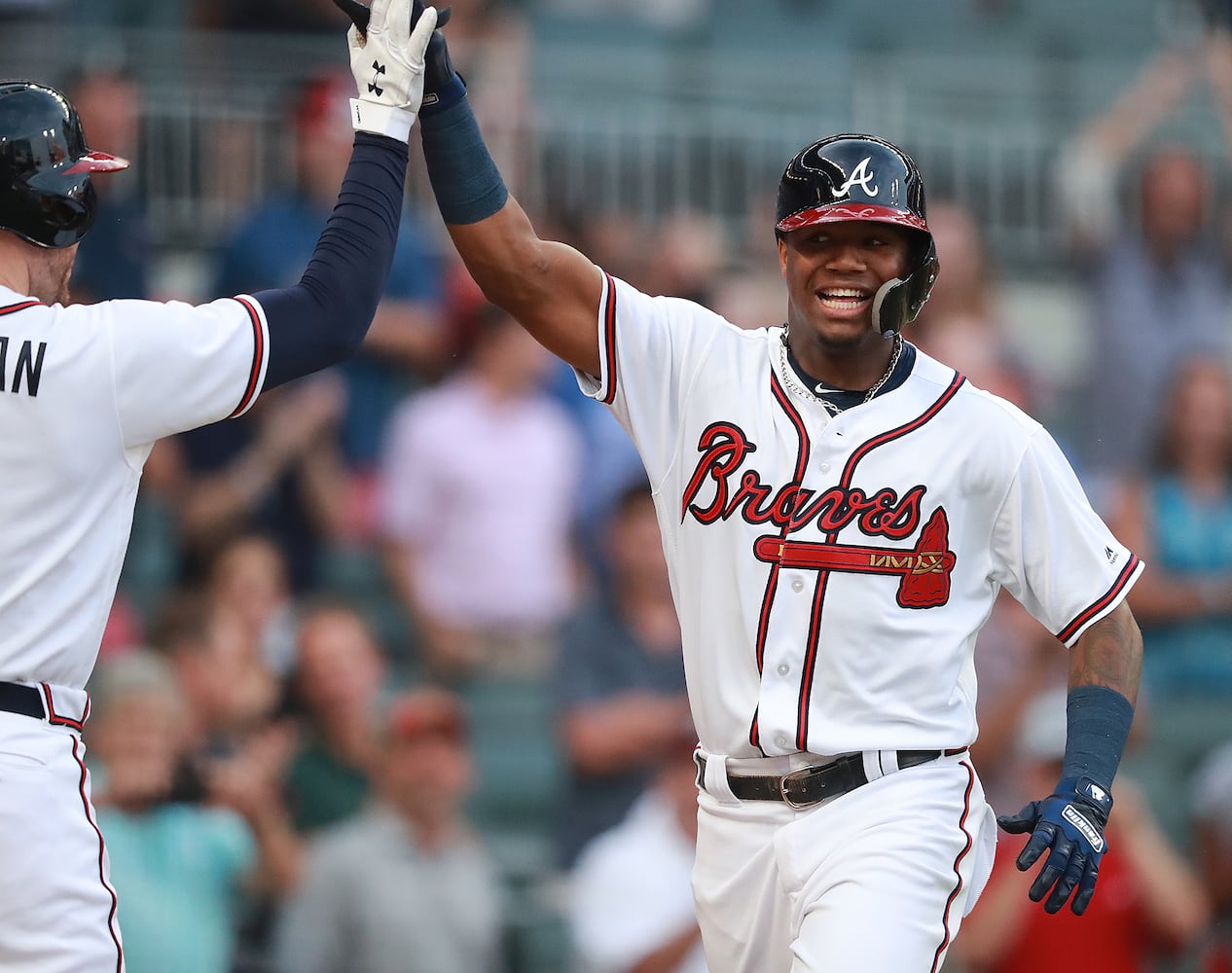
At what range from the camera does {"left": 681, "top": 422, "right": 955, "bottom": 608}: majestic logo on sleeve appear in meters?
3.96

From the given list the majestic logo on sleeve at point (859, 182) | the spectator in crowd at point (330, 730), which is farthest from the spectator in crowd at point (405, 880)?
the majestic logo on sleeve at point (859, 182)

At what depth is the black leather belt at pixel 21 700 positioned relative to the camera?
353 centimetres

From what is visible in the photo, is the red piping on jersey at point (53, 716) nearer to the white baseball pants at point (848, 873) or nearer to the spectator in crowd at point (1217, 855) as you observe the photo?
the white baseball pants at point (848, 873)

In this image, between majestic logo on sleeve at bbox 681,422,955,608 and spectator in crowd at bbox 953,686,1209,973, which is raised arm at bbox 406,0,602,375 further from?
spectator in crowd at bbox 953,686,1209,973

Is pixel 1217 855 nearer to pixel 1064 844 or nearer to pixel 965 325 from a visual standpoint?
pixel 965 325

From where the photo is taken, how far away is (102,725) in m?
5.85

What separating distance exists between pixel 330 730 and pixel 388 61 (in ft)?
10.8

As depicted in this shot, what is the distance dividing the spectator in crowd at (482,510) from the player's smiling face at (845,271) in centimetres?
379

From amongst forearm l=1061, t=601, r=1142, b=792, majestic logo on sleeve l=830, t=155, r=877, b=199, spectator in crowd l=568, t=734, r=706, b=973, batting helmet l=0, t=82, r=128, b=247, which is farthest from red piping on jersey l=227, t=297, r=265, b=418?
spectator in crowd l=568, t=734, r=706, b=973

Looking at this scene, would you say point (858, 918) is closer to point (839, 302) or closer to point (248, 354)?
point (839, 302)

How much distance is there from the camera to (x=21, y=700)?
3537 millimetres

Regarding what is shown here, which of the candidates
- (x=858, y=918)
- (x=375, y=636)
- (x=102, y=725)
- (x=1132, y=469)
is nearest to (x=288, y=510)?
(x=375, y=636)

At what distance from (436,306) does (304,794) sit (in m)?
2.43

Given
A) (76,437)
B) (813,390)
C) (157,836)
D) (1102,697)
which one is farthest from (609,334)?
(157,836)
